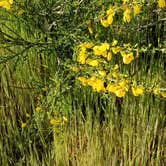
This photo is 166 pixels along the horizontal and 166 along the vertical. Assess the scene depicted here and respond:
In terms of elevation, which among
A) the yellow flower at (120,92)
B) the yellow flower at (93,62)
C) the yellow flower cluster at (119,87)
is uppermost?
the yellow flower at (93,62)

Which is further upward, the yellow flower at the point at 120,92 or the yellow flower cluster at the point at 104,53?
the yellow flower cluster at the point at 104,53

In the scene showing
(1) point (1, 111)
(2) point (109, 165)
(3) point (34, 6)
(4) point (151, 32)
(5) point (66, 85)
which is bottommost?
(2) point (109, 165)

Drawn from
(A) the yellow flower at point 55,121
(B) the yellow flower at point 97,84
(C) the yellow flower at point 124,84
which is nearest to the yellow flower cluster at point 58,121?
(A) the yellow flower at point 55,121

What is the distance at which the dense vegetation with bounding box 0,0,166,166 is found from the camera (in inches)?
83.6

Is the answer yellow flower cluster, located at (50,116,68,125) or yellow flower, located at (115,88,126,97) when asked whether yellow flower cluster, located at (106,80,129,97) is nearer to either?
yellow flower, located at (115,88,126,97)

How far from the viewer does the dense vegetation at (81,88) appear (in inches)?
83.6

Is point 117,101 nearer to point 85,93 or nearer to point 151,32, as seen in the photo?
point 85,93

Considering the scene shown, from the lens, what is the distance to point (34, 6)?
2.56 m

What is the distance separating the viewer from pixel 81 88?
249 centimetres

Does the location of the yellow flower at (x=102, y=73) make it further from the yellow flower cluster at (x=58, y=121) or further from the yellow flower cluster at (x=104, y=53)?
the yellow flower cluster at (x=58, y=121)

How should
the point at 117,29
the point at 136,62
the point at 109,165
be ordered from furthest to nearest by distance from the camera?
1. the point at 117,29
2. the point at 136,62
3. the point at 109,165

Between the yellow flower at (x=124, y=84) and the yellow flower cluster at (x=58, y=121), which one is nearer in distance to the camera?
the yellow flower at (x=124, y=84)

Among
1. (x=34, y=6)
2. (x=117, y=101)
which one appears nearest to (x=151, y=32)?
(x=117, y=101)

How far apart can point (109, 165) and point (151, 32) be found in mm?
1025
